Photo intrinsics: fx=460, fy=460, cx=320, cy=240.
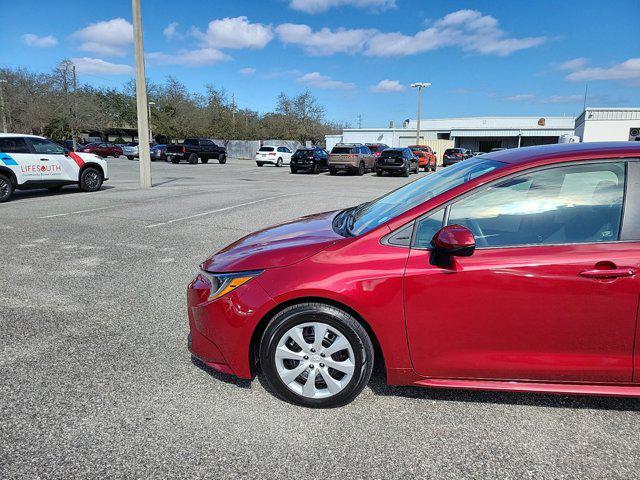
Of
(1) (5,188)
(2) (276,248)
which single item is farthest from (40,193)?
(2) (276,248)

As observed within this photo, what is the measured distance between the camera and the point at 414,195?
321cm

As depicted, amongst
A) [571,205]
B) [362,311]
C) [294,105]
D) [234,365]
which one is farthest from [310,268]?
[294,105]

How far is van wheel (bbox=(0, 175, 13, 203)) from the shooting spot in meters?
11.7

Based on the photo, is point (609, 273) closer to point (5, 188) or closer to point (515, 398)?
point (515, 398)

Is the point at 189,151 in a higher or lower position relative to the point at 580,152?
higher

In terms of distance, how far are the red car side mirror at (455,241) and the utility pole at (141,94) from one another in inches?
603

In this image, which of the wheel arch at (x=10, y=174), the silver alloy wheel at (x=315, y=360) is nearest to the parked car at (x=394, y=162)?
the wheel arch at (x=10, y=174)

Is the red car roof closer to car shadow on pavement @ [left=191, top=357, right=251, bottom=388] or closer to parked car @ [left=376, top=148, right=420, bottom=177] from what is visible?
car shadow on pavement @ [left=191, top=357, right=251, bottom=388]

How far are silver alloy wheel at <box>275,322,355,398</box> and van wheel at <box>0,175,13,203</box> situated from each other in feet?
39.4

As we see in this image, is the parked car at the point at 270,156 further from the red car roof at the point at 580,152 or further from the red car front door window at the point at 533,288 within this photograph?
the red car front door window at the point at 533,288

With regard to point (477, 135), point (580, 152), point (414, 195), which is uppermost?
point (477, 135)

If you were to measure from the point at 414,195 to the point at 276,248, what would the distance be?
104 cm

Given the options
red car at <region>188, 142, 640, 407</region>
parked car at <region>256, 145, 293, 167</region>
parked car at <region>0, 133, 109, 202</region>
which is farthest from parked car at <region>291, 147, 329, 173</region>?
red car at <region>188, 142, 640, 407</region>

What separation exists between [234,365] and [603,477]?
2.06 meters
